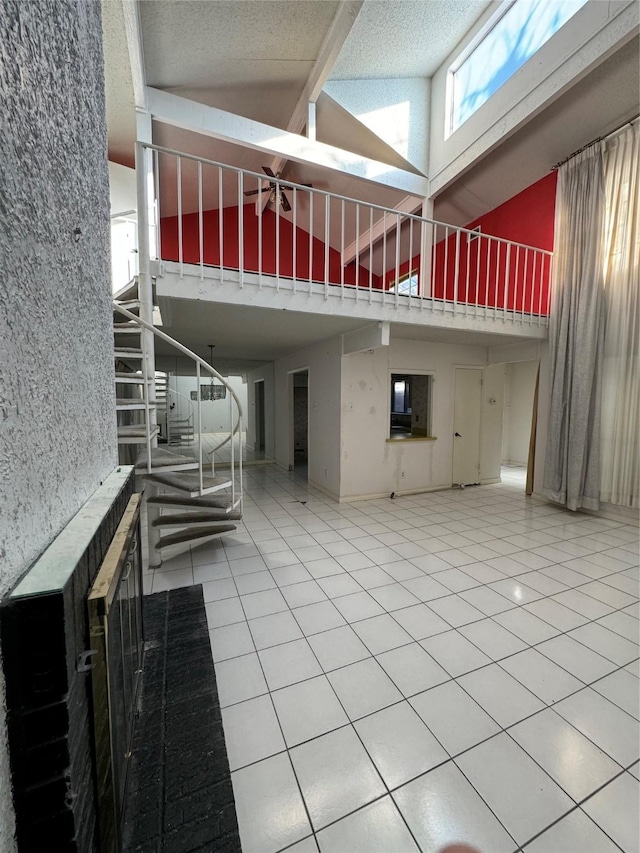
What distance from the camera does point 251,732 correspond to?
149cm

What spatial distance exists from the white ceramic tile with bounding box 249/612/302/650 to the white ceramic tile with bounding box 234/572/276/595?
354mm

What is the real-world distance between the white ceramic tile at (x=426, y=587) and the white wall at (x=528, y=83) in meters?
4.91

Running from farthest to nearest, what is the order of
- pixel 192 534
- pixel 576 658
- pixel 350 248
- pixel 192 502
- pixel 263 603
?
pixel 350 248 < pixel 192 534 < pixel 192 502 < pixel 263 603 < pixel 576 658

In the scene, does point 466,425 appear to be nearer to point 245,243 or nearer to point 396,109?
point 396,109

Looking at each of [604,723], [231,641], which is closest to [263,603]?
[231,641]

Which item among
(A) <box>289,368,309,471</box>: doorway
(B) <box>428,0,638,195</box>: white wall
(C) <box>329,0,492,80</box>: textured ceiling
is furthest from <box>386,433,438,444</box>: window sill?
(C) <box>329,0,492,80</box>: textured ceiling

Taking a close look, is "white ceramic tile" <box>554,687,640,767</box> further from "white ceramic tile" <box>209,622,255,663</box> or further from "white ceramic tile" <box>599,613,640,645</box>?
"white ceramic tile" <box>209,622,255,663</box>

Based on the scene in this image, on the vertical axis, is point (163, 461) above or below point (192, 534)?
above

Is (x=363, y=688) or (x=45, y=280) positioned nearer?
(x=45, y=280)

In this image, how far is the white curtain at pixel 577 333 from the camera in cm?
406

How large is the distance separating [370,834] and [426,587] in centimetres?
164

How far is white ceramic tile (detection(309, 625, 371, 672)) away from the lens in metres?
1.88

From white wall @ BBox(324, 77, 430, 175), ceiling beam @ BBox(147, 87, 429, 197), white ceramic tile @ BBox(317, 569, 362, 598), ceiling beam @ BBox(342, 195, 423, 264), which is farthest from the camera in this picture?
ceiling beam @ BBox(342, 195, 423, 264)

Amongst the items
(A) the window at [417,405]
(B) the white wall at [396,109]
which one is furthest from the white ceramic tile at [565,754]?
(B) the white wall at [396,109]
